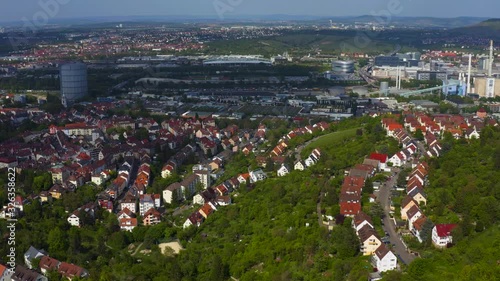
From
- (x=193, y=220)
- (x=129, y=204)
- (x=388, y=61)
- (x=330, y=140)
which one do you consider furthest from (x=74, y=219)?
(x=388, y=61)

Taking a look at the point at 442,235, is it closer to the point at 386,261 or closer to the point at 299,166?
the point at 386,261

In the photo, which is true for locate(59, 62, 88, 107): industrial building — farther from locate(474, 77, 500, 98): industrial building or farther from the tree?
locate(474, 77, 500, 98): industrial building

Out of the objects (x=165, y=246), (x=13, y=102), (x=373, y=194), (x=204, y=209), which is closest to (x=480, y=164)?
(x=373, y=194)

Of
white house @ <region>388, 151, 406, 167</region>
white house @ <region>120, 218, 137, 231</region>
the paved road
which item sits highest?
white house @ <region>388, 151, 406, 167</region>

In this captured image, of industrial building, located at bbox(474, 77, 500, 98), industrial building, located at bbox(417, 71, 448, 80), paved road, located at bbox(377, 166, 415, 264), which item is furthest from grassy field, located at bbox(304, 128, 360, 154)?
industrial building, located at bbox(417, 71, 448, 80)

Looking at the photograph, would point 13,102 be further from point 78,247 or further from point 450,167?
point 450,167

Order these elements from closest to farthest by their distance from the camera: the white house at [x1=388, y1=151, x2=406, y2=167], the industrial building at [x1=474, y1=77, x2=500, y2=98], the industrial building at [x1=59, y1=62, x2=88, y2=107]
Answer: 1. the white house at [x1=388, y1=151, x2=406, y2=167]
2. the industrial building at [x1=59, y1=62, x2=88, y2=107]
3. the industrial building at [x1=474, y1=77, x2=500, y2=98]
